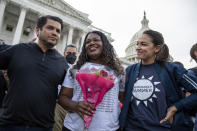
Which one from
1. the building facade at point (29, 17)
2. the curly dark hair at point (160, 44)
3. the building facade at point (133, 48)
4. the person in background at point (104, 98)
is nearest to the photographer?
the person in background at point (104, 98)

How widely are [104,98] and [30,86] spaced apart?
964 mm

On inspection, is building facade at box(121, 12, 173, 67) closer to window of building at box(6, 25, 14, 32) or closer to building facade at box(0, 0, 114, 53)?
building facade at box(0, 0, 114, 53)

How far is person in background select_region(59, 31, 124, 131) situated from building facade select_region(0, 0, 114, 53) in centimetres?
1850

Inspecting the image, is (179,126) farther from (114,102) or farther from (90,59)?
(90,59)

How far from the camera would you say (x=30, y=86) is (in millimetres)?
1791

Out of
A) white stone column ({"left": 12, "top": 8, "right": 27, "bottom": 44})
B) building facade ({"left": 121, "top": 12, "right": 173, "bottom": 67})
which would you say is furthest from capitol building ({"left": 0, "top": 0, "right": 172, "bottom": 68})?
building facade ({"left": 121, "top": 12, "right": 173, "bottom": 67})

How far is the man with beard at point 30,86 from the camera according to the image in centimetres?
170

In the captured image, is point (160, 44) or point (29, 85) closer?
point (29, 85)

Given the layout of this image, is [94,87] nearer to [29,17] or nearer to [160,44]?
[160,44]

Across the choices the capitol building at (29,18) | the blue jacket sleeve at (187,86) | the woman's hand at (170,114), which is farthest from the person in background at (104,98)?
the capitol building at (29,18)

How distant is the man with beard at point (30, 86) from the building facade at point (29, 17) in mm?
18158

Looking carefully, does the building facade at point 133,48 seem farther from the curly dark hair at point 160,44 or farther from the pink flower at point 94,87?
the pink flower at point 94,87

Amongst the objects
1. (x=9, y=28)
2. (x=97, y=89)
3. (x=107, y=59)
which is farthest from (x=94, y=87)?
(x=9, y=28)

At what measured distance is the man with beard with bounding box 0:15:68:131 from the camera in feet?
5.57
